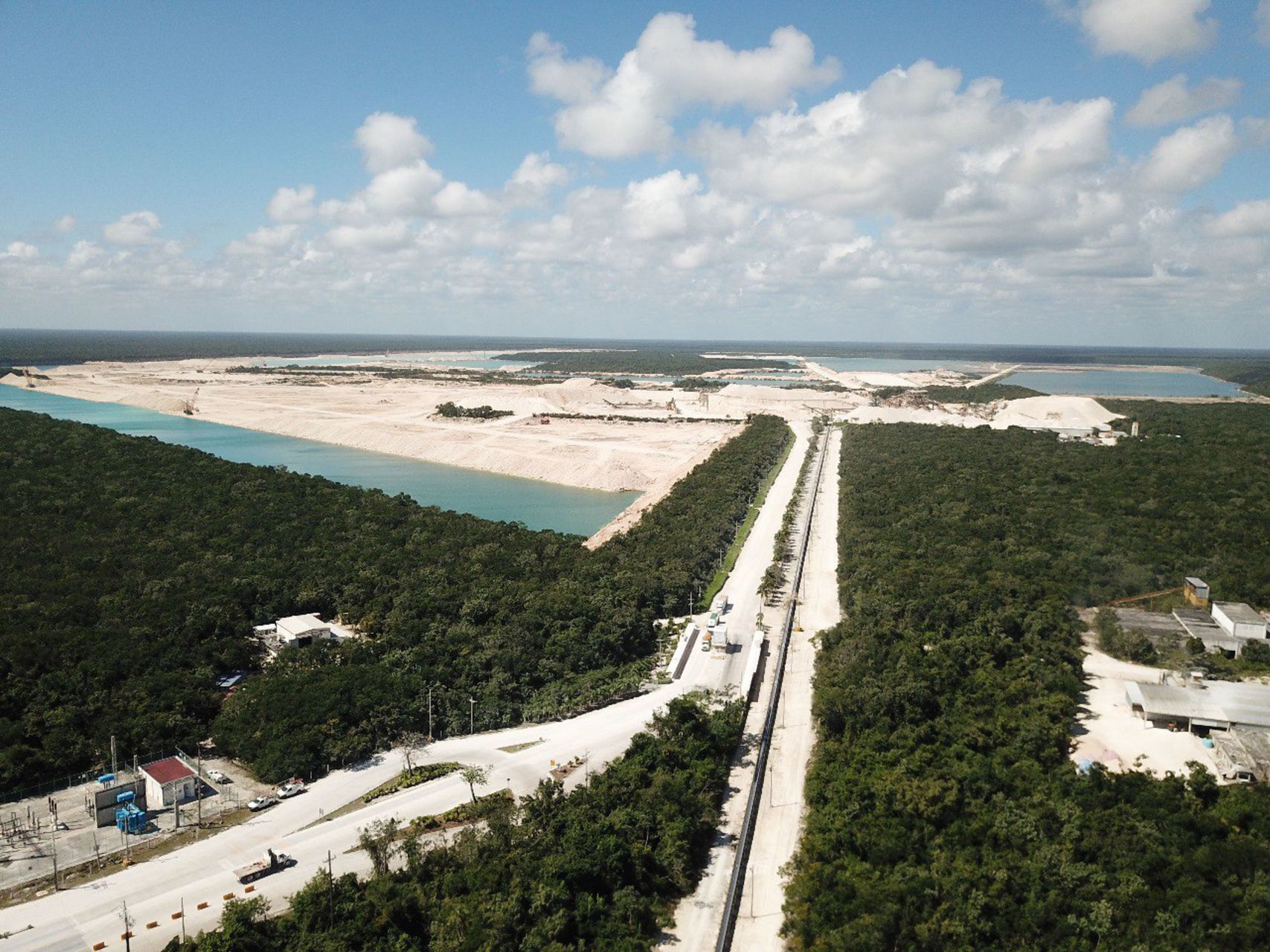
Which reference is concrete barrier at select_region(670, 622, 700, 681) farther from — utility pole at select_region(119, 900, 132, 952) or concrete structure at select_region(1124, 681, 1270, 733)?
utility pole at select_region(119, 900, 132, 952)

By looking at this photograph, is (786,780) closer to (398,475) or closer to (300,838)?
(300,838)

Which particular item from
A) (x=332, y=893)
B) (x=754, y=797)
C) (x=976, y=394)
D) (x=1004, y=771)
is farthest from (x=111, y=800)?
(x=976, y=394)

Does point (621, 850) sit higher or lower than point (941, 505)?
lower

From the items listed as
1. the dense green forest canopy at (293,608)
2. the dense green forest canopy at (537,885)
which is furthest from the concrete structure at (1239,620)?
the dense green forest canopy at (537,885)

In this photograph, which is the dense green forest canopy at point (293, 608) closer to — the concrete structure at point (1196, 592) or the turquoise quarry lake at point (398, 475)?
the turquoise quarry lake at point (398, 475)

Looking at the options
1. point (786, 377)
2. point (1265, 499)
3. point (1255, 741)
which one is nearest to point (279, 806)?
point (1255, 741)

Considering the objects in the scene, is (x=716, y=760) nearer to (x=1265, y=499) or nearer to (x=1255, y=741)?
(x=1255, y=741)

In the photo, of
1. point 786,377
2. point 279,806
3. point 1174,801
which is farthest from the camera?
point 786,377
